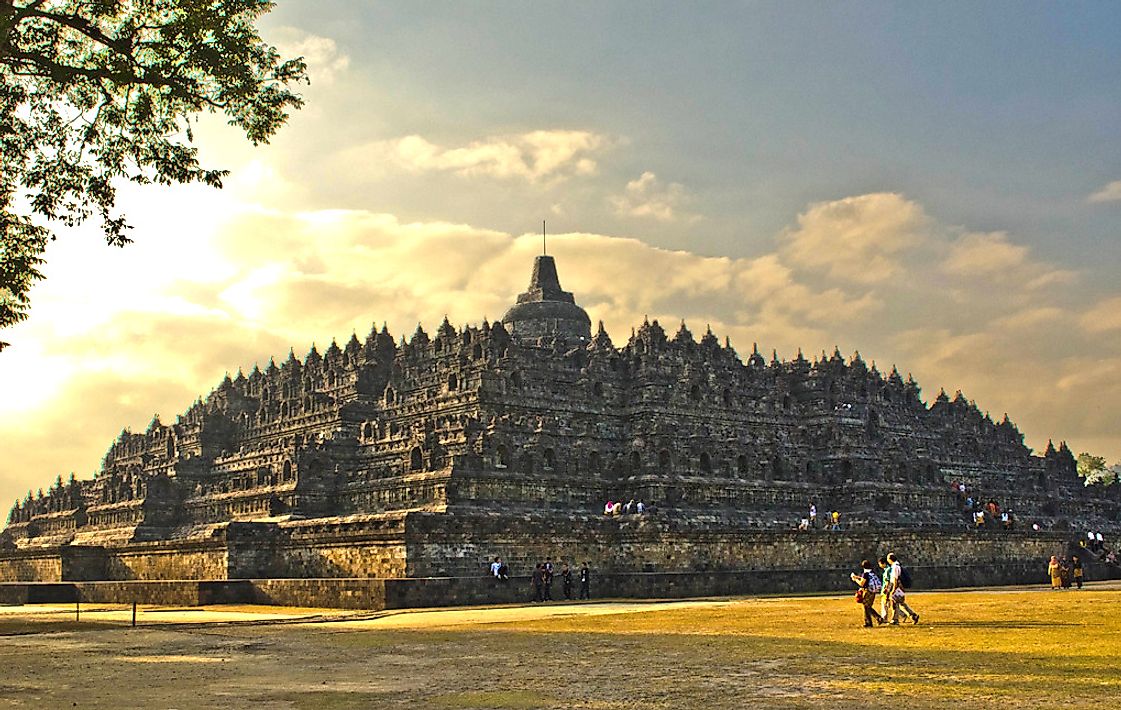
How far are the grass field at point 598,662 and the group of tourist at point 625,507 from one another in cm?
2708

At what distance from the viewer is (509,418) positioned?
64250 mm

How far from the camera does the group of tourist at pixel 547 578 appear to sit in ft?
146

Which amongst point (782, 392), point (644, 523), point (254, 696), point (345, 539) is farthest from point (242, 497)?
point (254, 696)

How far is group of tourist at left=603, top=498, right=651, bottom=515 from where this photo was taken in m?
61.2

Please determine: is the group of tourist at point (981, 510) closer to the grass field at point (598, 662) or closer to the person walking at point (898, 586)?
the grass field at point (598, 662)

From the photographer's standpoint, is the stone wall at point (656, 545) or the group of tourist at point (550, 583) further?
the stone wall at point (656, 545)

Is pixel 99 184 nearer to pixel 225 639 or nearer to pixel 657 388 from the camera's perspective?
pixel 225 639

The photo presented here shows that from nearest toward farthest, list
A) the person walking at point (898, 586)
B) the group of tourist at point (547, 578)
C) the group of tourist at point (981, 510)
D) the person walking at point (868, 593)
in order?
the person walking at point (868, 593), the person walking at point (898, 586), the group of tourist at point (547, 578), the group of tourist at point (981, 510)

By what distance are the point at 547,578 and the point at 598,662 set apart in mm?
23297

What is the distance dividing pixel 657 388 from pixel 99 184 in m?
47.7

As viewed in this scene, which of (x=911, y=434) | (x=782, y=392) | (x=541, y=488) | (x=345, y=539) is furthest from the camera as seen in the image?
(x=911, y=434)

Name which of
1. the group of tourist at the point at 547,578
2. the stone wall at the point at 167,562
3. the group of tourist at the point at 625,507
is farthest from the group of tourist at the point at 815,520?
the stone wall at the point at 167,562

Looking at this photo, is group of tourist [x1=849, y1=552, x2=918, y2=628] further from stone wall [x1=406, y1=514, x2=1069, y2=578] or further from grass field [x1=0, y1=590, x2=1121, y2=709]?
stone wall [x1=406, y1=514, x2=1069, y2=578]

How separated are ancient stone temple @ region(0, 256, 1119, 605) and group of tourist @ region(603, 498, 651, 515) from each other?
77 cm
